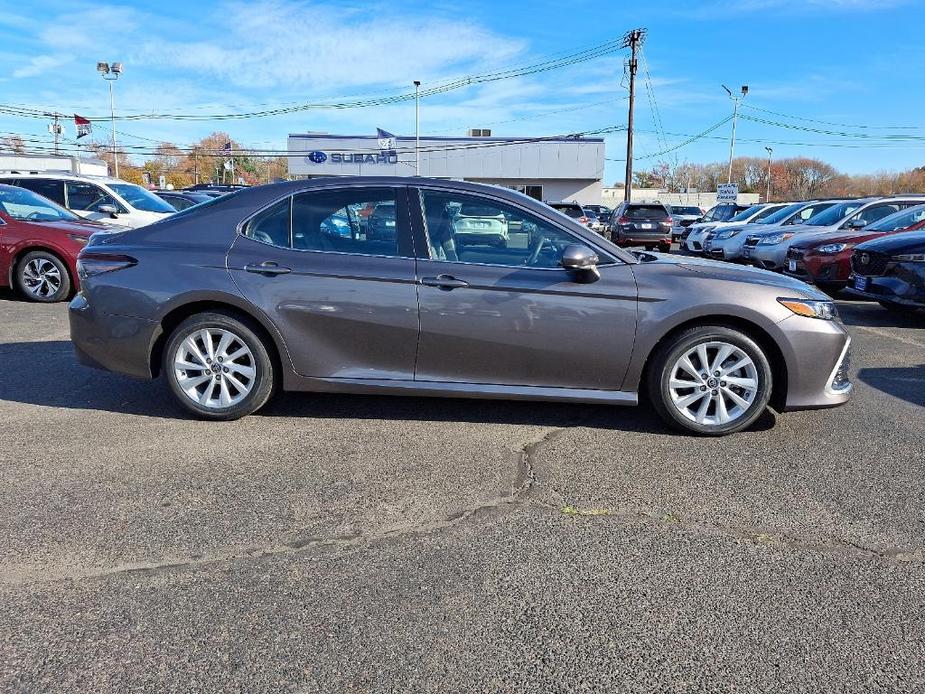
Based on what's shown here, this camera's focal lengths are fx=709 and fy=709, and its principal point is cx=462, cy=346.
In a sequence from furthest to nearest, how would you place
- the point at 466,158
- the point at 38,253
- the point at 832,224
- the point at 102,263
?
the point at 466,158, the point at 832,224, the point at 38,253, the point at 102,263

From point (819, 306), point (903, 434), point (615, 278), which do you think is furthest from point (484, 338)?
point (903, 434)

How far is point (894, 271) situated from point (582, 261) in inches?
247

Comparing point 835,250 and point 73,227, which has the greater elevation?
point 73,227

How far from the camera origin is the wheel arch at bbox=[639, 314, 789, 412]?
4430 millimetres

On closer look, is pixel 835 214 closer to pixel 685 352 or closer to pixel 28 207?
pixel 685 352

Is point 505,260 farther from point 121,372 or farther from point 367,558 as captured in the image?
point 121,372

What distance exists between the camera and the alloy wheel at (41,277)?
937 centimetres

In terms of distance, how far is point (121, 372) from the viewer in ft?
15.6

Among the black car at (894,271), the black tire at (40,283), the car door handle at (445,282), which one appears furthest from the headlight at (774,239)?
the black tire at (40,283)

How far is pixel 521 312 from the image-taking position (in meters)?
4.35

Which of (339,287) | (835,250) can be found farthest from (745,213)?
(339,287)

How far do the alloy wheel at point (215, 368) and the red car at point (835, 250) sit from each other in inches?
377

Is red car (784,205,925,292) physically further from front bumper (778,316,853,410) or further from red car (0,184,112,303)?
red car (0,184,112,303)

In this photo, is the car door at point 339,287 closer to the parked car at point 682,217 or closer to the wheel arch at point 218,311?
the wheel arch at point 218,311
